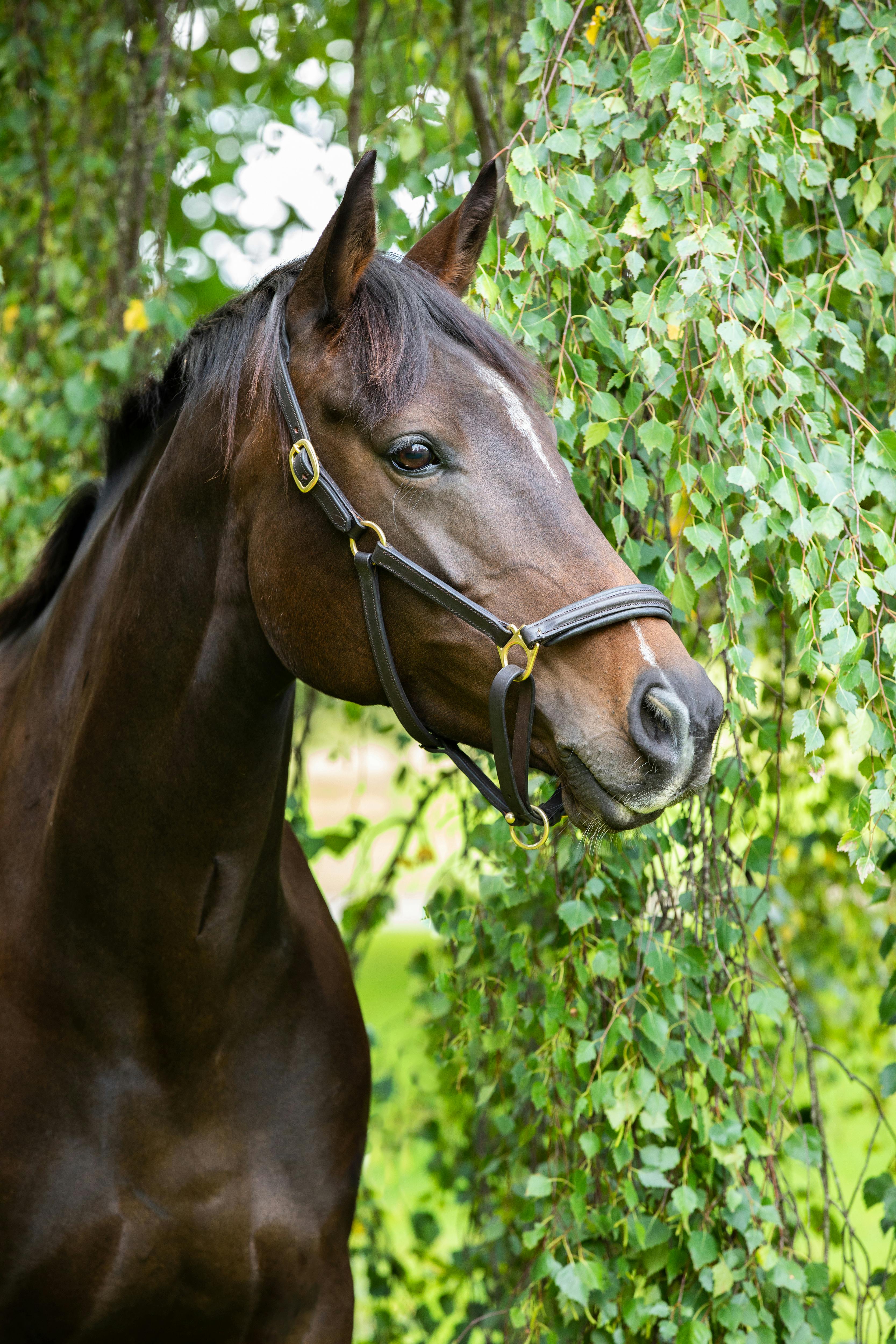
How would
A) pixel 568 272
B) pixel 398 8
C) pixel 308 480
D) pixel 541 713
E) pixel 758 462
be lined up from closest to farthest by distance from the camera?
1. pixel 541 713
2. pixel 308 480
3. pixel 758 462
4. pixel 568 272
5. pixel 398 8

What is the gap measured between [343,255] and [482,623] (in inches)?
21.3

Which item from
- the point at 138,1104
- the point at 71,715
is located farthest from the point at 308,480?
the point at 138,1104

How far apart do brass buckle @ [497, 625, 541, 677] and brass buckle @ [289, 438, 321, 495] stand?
1.15 ft

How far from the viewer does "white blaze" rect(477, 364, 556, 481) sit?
1525 millimetres

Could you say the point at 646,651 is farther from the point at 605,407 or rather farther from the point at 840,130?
the point at 840,130

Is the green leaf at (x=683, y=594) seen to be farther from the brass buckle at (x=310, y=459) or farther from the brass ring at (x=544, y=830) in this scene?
the brass buckle at (x=310, y=459)

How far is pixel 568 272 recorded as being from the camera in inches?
78.4

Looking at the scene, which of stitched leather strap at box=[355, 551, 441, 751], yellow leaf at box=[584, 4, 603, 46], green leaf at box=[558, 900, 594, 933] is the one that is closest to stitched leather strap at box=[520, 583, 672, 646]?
stitched leather strap at box=[355, 551, 441, 751]

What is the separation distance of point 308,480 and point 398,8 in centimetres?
352

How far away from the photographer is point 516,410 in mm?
1544

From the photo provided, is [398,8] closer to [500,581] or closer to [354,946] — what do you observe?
[354,946]

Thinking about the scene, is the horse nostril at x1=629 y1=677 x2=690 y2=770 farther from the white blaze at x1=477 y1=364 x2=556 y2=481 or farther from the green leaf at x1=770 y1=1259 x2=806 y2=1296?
the green leaf at x1=770 y1=1259 x2=806 y2=1296

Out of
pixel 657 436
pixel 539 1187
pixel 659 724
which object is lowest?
pixel 539 1187

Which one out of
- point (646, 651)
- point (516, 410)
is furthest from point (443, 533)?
point (646, 651)
